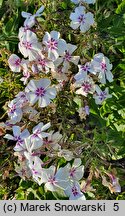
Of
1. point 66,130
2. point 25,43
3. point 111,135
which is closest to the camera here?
point 25,43

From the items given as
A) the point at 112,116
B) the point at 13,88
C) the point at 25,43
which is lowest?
the point at 112,116

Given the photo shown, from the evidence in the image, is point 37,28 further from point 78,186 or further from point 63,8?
point 78,186

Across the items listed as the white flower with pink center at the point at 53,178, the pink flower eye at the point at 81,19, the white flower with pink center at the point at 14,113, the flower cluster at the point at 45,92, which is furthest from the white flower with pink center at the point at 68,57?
the white flower with pink center at the point at 53,178

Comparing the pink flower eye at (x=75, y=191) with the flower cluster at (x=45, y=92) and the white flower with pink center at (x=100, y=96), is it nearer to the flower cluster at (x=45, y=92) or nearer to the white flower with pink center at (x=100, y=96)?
the flower cluster at (x=45, y=92)

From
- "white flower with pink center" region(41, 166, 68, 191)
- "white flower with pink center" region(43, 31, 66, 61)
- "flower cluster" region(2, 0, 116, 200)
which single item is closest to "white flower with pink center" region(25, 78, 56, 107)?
"flower cluster" region(2, 0, 116, 200)

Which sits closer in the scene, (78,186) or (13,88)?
(78,186)

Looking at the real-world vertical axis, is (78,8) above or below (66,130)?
above

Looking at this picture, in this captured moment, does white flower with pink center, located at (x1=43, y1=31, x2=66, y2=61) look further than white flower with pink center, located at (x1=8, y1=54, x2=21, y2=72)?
No

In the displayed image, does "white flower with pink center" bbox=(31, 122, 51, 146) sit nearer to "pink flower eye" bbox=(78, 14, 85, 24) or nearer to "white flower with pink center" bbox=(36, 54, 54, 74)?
"white flower with pink center" bbox=(36, 54, 54, 74)

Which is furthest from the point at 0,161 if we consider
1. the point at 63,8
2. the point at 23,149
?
the point at 63,8
